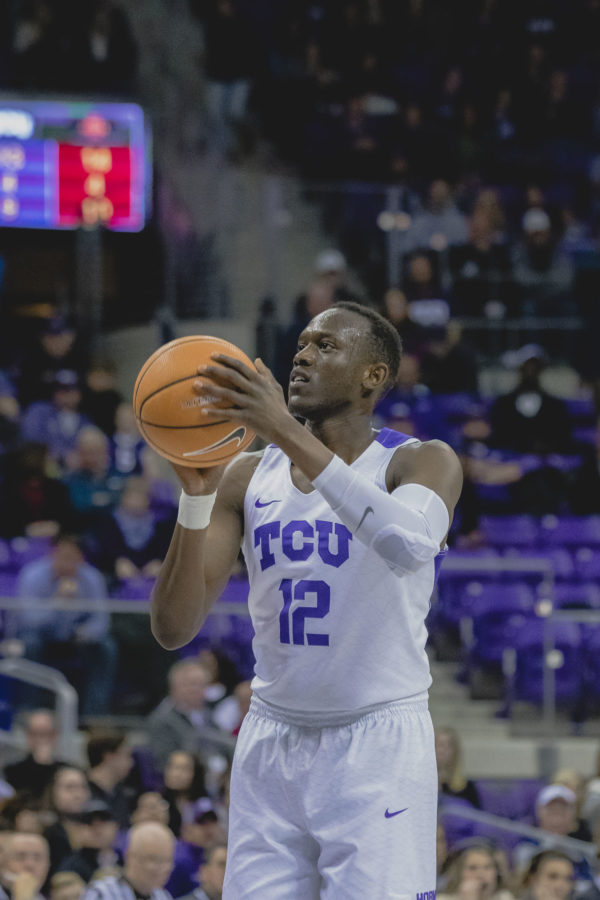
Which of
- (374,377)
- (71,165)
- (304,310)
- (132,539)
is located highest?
(374,377)

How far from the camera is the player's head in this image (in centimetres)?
411

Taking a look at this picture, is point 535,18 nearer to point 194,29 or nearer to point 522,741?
point 194,29

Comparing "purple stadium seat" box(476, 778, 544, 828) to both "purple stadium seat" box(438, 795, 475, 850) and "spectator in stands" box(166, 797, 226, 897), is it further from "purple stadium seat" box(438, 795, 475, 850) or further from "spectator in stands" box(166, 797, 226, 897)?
"spectator in stands" box(166, 797, 226, 897)

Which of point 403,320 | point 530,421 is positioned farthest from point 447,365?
point 530,421

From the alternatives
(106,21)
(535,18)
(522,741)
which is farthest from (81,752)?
(535,18)

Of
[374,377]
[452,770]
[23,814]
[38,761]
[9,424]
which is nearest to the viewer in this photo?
[374,377]

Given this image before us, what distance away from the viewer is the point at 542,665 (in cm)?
1031

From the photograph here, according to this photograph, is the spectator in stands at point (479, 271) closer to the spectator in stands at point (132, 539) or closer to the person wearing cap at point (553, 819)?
the spectator in stands at point (132, 539)

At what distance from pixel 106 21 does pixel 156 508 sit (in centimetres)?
713

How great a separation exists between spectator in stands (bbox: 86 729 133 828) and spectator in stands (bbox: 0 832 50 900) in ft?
4.92

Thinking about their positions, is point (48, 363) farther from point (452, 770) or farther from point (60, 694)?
point (452, 770)

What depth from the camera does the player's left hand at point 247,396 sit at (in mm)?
3551

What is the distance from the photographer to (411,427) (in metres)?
12.2

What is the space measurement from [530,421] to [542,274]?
7.10 feet
